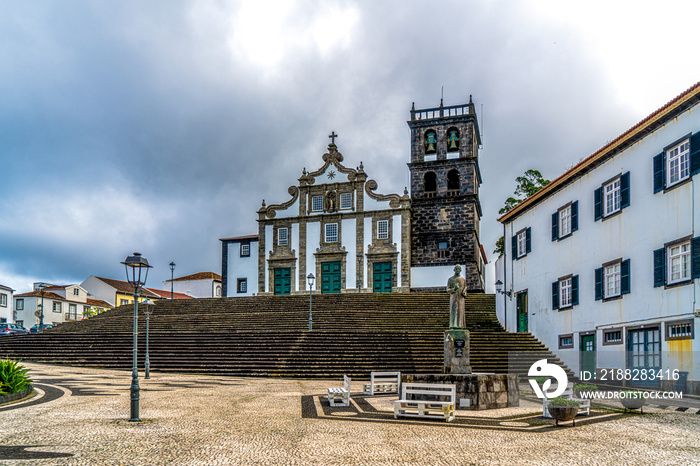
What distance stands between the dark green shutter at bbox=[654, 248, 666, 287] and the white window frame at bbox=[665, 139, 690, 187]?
194cm

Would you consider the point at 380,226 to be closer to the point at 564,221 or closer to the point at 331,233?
the point at 331,233

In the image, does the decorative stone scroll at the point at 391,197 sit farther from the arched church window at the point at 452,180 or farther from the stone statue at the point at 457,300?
the stone statue at the point at 457,300

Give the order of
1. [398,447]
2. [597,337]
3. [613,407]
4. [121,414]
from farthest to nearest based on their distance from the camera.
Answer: [597,337] → [613,407] → [121,414] → [398,447]

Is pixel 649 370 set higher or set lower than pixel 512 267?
lower

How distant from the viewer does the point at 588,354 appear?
66.7ft

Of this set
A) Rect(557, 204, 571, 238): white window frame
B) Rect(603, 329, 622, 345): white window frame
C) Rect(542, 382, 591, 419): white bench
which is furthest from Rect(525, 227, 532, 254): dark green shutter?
Rect(542, 382, 591, 419): white bench

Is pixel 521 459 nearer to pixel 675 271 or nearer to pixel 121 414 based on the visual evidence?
pixel 121 414

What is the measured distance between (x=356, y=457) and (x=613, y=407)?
8.07 metres

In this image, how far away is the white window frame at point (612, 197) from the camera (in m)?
20.1

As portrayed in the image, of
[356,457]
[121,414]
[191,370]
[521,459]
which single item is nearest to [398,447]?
[356,457]

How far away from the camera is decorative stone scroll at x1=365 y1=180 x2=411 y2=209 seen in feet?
134

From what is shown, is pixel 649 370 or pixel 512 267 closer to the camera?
pixel 649 370

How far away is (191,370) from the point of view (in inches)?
A: 911

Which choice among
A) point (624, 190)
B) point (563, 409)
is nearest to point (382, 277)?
point (624, 190)
